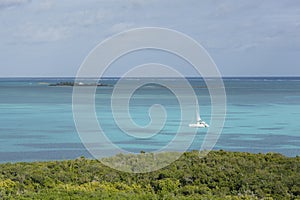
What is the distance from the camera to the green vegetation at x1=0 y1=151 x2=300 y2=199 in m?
12.8

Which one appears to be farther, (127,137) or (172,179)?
(127,137)

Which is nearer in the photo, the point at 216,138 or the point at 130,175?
the point at 130,175

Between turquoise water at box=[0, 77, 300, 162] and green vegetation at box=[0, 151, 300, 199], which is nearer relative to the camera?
green vegetation at box=[0, 151, 300, 199]

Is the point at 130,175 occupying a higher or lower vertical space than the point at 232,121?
lower

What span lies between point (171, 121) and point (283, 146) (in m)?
14.5

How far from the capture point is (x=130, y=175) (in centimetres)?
1449

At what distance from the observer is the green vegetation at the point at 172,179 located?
12758 millimetres

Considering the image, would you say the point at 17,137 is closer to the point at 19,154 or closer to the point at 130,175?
the point at 19,154

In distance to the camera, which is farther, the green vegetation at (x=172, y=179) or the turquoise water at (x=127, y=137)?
the turquoise water at (x=127, y=137)

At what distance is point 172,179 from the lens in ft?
46.0

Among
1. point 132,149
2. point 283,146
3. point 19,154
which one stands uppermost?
point 283,146

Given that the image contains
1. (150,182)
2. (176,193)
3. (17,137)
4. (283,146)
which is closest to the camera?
(176,193)

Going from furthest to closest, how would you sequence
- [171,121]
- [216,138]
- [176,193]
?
1. [171,121]
2. [216,138]
3. [176,193]

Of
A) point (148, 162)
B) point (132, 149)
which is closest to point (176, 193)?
point (148, 162)
